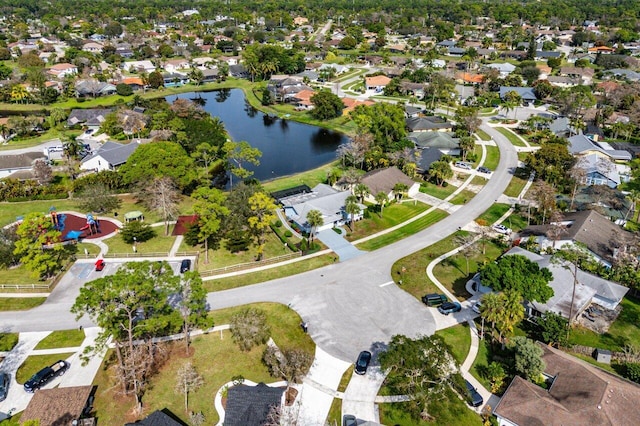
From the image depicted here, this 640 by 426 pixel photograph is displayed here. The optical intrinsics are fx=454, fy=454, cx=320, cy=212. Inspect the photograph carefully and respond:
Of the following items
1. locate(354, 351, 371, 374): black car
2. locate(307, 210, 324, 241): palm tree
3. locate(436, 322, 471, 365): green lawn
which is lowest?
locate(436, 322, 471, 365): green lawn

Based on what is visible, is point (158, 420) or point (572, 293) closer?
point (158, 420)

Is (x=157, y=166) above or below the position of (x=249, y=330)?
above

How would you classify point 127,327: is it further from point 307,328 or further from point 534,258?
point 534,258

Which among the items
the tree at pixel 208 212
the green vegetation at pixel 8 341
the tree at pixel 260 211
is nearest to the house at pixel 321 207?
the tree at pixel 260 211

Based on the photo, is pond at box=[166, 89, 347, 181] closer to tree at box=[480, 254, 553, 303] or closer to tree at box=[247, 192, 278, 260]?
tree at box=[247, 192, 278, 260]

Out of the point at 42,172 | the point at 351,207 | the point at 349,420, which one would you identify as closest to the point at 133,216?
the point at 42,172

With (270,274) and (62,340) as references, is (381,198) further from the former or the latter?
(62,340)

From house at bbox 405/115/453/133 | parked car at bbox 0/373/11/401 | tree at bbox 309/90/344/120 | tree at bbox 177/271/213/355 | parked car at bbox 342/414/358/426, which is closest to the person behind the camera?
parked car at bbox 342/414/358/426

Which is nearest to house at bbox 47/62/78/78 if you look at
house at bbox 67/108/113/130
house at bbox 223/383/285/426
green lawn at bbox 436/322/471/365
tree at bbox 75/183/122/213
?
house at bbox 67/108/113/130
